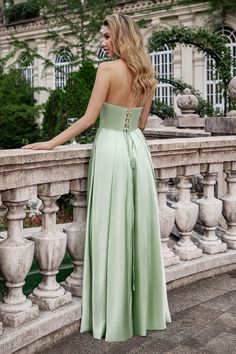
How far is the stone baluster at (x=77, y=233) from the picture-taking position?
3418 millimetres

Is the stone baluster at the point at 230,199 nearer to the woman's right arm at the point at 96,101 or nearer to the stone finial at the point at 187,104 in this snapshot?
the woman's right arm at the point at 96,101

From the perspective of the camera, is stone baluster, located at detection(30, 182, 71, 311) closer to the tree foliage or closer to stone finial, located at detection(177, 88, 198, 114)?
stone finial, located at detection(177, 88, 198, 114)

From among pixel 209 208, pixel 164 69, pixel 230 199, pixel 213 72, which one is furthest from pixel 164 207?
pixel 164 69

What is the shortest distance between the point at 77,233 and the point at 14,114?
758 inches

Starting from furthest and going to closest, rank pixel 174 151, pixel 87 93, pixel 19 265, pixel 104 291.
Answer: pixel 87 93 < pixel 174 151 < pixel 104 291 < pixel 19 265

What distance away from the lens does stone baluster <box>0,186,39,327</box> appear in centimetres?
300

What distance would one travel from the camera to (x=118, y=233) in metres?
3.26

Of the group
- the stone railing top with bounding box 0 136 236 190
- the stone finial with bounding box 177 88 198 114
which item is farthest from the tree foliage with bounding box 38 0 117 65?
the stone railing top with bounding box 0 136 236 190

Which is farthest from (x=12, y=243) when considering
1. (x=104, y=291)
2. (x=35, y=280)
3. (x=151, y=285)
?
(x=35, y=280)

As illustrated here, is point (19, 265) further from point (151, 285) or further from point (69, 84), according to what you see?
point (69, 84)

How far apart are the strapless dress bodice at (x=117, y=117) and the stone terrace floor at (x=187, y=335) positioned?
117 cm

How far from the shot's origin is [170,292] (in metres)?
4.05

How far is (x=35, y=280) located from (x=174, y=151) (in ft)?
4.46

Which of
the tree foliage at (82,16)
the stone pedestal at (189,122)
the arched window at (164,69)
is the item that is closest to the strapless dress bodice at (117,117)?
the stone pedestal at (189,122)
